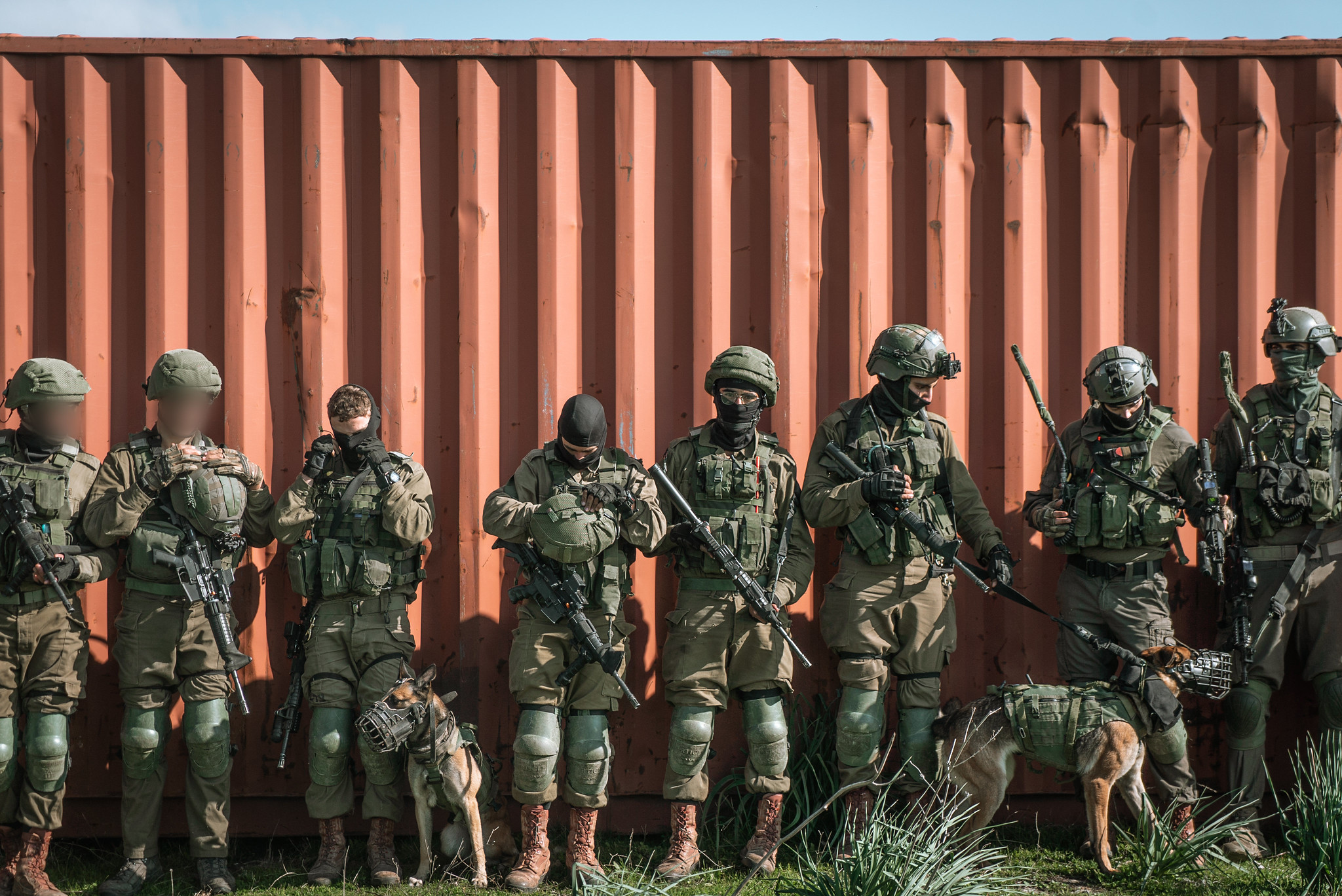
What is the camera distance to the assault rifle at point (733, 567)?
5078 millimetres

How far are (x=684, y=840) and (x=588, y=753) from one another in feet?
2.19

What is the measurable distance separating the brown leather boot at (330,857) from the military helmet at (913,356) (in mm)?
3722

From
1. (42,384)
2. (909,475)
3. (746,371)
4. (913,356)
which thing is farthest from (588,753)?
(42,384)

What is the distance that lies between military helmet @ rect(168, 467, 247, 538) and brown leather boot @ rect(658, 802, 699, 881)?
2.70m

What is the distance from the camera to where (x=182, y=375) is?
5.23 metres

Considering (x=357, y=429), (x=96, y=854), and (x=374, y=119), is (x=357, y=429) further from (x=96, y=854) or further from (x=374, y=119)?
(x=96, y=854)

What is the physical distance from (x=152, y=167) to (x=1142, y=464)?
5.85 m

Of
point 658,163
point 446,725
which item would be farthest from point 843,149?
point 446,725

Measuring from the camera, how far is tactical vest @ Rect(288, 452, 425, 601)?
5.11m

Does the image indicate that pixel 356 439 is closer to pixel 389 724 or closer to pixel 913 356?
pixel 389 724

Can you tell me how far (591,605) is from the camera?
516 centimetres

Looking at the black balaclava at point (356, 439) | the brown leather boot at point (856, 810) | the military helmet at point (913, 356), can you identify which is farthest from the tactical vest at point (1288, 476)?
the black balaclava at point (356, 439)

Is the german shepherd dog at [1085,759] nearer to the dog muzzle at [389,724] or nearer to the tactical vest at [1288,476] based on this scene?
the tactical vest at [1288,476]

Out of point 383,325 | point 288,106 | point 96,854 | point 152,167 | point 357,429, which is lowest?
point 96,854
